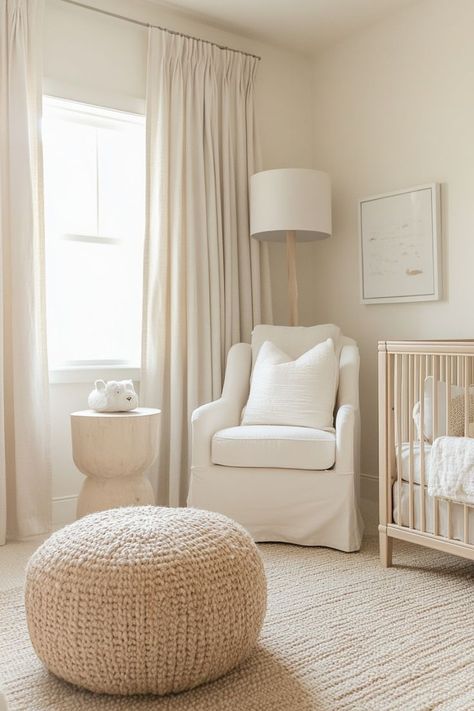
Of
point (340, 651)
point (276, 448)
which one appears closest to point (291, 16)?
point (276, 448)

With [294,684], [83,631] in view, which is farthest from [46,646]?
[294,684]

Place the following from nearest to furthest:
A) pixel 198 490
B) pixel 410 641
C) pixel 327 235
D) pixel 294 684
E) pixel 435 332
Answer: pixel 294 684 < pixel 410 641 < pixel 198 490 < pixel 435 332 < pixel 327 235

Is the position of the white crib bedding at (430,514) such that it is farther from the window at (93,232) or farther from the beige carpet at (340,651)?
the window at (93,232)

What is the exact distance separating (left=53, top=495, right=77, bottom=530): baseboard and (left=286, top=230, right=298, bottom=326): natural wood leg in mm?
1428

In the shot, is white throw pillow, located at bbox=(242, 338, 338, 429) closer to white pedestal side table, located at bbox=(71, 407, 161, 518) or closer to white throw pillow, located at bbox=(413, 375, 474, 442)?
white pedestal side table, located at bbox=(71, 407, 161, 518)

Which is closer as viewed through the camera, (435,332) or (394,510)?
(394,510)

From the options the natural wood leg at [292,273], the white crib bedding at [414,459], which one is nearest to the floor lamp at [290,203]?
the natural wood leg at [292,273]

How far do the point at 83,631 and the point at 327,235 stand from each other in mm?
2579

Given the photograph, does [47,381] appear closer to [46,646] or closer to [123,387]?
[123,387]

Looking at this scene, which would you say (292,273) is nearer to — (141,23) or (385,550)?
(141,23)

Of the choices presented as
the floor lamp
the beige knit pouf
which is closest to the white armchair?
the floor lamp

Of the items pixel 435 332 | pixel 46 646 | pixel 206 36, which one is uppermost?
pixel 206 36

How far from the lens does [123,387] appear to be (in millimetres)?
3029

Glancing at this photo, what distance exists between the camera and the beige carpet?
163cm
